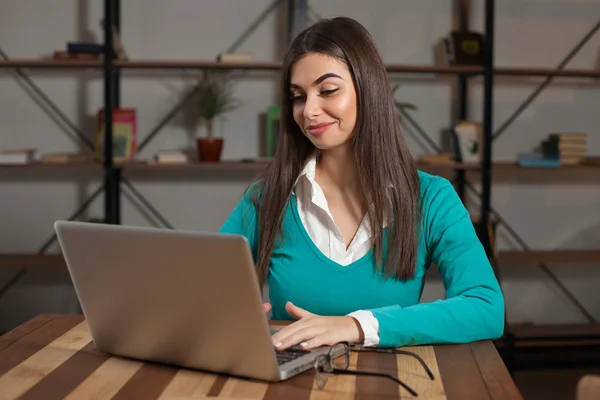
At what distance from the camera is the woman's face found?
1887 mm

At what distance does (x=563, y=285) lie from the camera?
14.8 feet

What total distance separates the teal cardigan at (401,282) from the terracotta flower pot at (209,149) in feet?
6.32

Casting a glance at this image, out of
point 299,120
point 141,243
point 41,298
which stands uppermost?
point 299,120

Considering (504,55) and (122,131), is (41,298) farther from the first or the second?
(504,55)

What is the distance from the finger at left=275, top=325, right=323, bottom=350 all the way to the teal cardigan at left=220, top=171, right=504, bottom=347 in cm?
27

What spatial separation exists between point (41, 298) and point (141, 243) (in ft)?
10.4

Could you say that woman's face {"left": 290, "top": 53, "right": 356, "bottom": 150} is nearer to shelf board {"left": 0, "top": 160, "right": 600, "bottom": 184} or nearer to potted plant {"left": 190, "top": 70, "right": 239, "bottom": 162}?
shelf board {"left": 0, "top": 160, "right": 600, "bottom": 184}

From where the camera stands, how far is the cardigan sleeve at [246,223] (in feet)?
6.83

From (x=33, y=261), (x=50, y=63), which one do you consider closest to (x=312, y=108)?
(x=50, y=63)

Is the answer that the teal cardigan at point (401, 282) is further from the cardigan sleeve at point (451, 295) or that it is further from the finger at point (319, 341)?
the finger at point (319, 341)

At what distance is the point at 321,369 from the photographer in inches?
53.6

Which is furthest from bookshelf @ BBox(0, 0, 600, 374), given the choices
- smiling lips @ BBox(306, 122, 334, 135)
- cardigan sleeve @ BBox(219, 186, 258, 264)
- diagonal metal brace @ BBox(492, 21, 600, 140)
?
smiling lips @ BBox(306, 122, 334, 135)

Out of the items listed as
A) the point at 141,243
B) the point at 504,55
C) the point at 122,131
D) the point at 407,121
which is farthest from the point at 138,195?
the point at 141,243

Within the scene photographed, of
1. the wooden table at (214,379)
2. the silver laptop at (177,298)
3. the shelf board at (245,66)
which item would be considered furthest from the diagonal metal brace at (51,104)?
the silver laptop at (177,298)
